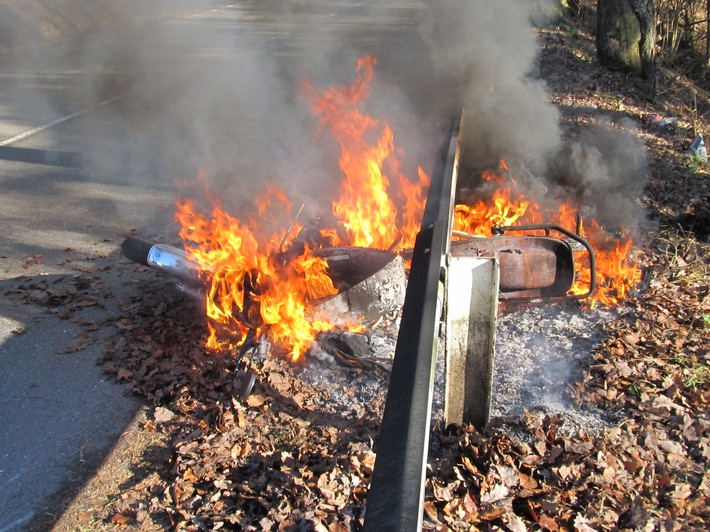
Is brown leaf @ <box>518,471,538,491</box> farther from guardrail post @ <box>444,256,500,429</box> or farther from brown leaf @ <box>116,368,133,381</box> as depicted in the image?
brown leaf @ <box>116,368,133,381</box>

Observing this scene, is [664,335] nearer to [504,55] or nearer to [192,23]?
[504,55]

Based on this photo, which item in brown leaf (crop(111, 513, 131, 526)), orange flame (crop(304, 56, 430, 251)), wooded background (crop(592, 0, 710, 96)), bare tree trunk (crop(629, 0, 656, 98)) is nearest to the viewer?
brown leaf (crop(111, 513, 131, 526))

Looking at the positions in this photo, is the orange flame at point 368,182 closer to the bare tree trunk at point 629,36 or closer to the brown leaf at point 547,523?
the brown leaf at point 547,523

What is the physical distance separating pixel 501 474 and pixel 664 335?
223 cm

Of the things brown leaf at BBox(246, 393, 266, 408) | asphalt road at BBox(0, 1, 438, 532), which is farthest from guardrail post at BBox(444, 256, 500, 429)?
asphalt road at BBox(0, 1, 438, 532)

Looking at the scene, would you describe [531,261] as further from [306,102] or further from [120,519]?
[306,102]

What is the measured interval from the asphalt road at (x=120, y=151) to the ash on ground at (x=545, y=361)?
2.61 m

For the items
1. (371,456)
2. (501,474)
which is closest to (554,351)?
(501,474)

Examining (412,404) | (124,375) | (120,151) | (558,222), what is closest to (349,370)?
(124,375)

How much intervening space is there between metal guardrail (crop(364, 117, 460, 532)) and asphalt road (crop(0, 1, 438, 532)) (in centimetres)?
228

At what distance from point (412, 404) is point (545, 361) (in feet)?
8.74

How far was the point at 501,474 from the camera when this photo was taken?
340 centimetres

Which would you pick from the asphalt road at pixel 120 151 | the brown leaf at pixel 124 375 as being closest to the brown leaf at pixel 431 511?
the asphalt road at pixel 120 151

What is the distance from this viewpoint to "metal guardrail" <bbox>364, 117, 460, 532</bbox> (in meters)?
1.79
